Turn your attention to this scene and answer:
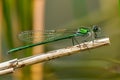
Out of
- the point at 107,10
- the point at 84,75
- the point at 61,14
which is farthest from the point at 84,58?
the point at 61,14

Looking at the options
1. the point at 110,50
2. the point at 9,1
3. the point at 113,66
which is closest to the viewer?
the point at 9,1

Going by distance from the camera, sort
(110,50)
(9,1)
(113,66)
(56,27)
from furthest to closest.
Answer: (56,27) → (110,50) → (113,66) → (9,1)

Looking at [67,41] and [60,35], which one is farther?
[67,41]

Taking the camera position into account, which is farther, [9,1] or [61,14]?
[61,14]

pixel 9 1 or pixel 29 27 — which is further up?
pixel 9 1

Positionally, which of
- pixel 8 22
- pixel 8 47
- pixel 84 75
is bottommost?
pixel 84 75

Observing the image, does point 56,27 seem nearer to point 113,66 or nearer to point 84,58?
point 84,58

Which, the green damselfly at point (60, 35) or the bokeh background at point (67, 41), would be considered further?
the bokeh background at point (67, 41)

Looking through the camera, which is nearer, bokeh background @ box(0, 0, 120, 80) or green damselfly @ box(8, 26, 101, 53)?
green damselfly @ box(8, 26, 101, 53)
